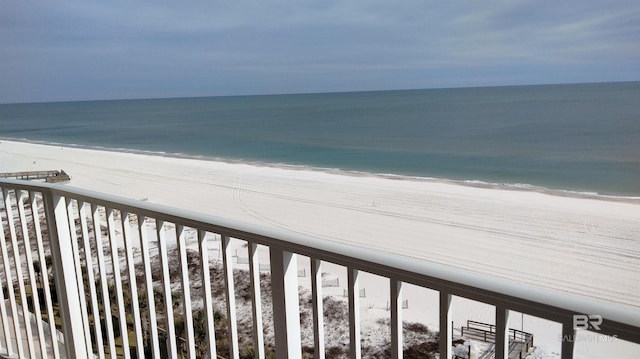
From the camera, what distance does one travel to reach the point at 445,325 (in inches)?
35.4

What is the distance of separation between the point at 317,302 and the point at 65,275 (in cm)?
132

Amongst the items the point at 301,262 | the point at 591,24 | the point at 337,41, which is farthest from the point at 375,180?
the point at 337,41

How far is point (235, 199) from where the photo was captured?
61.3 feet

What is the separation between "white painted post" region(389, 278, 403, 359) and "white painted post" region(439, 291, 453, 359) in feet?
0.29

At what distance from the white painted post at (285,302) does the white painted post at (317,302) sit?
0.08m

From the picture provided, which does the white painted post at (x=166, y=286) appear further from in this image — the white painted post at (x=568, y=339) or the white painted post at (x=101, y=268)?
the white painted post at (x=568, y=339)

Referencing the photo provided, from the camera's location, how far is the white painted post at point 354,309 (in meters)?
1.01

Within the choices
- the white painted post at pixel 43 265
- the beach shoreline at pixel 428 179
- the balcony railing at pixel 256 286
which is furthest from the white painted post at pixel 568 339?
the beach shoreline at pixel 428 179

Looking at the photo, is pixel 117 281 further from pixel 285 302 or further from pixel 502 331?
pixel 502 331

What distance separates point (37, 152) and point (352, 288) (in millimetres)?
40380

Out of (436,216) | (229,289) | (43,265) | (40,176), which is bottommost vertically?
(436,216)

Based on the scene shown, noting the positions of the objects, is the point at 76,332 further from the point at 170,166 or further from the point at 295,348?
the point at 170,166

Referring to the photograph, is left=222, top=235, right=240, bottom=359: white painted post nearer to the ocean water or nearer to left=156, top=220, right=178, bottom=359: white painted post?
left=156, top=220, right=178, bottom=359: white painted post

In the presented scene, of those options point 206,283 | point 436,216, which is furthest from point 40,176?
point 206,283
